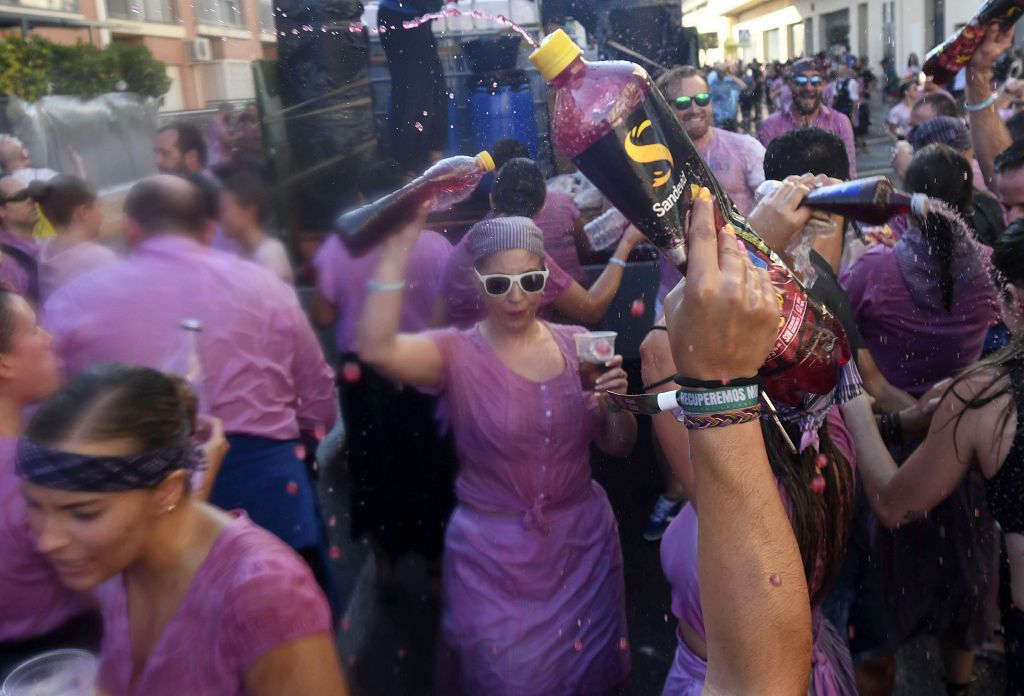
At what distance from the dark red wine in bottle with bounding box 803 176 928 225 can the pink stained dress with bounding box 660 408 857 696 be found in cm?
70

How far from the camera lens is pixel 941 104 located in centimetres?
464

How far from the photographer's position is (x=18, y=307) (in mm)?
1782

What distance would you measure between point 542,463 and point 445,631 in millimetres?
510

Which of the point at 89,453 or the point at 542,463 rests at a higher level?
the point at 89,453

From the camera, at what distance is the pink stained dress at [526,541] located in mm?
2051

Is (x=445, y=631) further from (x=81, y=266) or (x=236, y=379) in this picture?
(x=81, y=266)

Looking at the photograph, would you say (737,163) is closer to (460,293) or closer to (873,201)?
(460,293)

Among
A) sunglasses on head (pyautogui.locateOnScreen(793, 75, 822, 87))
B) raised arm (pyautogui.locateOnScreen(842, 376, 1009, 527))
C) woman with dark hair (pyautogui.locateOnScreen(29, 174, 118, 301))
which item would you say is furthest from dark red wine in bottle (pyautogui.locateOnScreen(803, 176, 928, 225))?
sunglasses on head (pyautogui.locateOnScreen(793, 75, 822, 87))

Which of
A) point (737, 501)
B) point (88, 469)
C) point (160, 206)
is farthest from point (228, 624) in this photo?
point (160, 206)

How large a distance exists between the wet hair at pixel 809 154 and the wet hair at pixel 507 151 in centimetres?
72

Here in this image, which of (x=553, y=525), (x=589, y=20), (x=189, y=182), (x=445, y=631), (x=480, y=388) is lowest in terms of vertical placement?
(x=445, y=631)

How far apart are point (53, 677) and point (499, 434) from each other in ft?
3.65

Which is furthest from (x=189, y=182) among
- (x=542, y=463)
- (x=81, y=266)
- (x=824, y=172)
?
(x=824, y=172)

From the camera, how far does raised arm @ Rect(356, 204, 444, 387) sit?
6.17 feet
